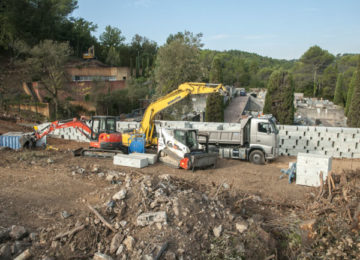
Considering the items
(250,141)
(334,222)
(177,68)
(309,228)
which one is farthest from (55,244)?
(177,68)

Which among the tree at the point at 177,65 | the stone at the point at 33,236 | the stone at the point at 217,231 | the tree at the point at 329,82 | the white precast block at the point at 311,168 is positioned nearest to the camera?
the stone at the point at 33,236

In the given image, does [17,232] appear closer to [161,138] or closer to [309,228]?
[309,228]

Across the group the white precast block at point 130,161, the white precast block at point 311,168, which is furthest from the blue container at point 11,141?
the white precast block at point 311,168

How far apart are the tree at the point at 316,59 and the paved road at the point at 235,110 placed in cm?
2774

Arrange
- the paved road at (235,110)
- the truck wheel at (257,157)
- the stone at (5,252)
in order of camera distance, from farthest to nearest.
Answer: the paved road at (235,110) < the truck wheel at (257,157) < the stone at (5,252)

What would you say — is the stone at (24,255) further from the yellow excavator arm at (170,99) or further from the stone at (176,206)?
the yellow excavator arm at (170,99)

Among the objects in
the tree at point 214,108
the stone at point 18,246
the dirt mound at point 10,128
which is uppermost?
the tree at point 214,108

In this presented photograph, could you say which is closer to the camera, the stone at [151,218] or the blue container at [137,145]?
the stone at [151,218]

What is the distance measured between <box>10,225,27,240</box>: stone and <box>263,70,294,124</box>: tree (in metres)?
22.0

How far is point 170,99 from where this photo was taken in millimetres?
16016

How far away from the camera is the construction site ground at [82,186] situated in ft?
25.2

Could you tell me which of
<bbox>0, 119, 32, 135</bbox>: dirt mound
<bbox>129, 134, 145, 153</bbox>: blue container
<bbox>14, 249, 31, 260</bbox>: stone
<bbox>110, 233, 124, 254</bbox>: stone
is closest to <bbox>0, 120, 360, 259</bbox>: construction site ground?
<bbox>14, 249, 31, 260</bbox>: stone

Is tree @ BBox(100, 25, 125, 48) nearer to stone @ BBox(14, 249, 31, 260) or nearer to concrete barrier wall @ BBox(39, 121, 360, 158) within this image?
concrete barrier wall @ BBox(39, 121, 360, 158)

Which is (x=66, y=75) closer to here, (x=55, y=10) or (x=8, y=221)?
(x=55, y=10)
